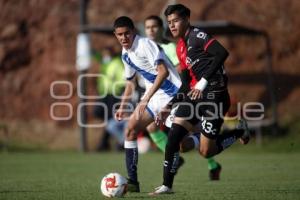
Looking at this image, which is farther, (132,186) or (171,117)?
(171,117)

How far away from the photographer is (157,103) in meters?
9.71

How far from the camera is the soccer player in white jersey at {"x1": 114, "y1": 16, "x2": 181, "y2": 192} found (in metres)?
9.21

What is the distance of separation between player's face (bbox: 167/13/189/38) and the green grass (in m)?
1.82

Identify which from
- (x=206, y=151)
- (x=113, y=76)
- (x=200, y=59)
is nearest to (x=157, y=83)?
(x=200, y=59)

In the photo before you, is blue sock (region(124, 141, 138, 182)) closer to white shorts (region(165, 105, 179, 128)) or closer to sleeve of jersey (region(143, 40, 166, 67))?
white shorts (region(165, 105, 179, 128))

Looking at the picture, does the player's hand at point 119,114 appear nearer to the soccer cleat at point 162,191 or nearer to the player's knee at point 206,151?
the player's knee at point 206,151

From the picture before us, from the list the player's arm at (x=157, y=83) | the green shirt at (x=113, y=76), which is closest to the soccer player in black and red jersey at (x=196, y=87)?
the player's arm at (x=157, y=83)

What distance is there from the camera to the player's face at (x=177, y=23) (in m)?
8.87

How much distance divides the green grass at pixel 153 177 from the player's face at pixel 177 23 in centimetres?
182

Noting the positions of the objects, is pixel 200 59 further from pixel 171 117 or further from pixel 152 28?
pixel 152 28

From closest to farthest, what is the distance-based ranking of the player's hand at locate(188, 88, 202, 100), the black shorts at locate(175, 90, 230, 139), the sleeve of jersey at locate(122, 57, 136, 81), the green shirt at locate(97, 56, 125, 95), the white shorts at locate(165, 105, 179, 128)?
the player's hand at locate(188, 88, 202, 100) → the black shorts at locate(175, 90, 230, 139) → the white shorts at locate(165, 105, 179, 128) → the sleeve of jersey at locate(122, 57, 136, 81) → the green shirt at locate(97, 56, 125, 95)

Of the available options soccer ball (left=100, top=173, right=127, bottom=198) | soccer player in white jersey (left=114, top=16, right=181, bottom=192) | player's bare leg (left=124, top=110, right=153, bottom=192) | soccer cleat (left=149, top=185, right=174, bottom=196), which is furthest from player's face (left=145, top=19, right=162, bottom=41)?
soccer ball (left=100, top=173, right=127, bottom=198)

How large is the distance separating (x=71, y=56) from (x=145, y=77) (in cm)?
1453

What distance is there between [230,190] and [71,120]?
1462 cm
